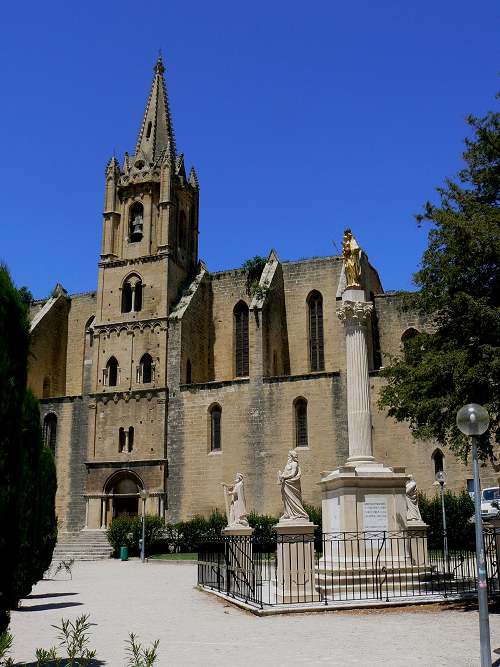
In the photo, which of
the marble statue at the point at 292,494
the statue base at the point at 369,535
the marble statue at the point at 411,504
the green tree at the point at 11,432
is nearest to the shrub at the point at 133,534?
the statue base at the point at 369,535

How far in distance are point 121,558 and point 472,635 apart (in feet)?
82.9

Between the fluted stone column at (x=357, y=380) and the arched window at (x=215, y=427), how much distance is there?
21.4m

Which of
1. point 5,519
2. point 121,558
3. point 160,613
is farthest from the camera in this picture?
point 121,558

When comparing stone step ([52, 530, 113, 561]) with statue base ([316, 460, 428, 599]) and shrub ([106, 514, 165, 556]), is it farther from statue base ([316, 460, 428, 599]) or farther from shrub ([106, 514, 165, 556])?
statue base ([316, 460, 428, 599])

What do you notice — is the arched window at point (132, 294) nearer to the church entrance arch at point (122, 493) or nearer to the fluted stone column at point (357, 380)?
the church entrance arch at point (122, 493)

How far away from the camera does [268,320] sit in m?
40.9

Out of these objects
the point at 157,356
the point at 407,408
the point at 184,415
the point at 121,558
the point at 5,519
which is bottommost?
the point at 121,558

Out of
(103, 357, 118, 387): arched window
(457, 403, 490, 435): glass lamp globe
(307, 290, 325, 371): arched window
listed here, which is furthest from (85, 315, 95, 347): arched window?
(457, 403, 490, 435): glass lamp globe

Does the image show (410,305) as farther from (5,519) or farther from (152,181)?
(152,181)

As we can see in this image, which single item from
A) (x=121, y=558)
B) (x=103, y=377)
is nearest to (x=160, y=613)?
(x=121, y=558)

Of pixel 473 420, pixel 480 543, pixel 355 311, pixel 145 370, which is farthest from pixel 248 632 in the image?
pixel 145 370

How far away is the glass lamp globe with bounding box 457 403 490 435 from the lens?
9.57 m

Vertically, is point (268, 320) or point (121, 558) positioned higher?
point (268, 320)

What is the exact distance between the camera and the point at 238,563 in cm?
1636
